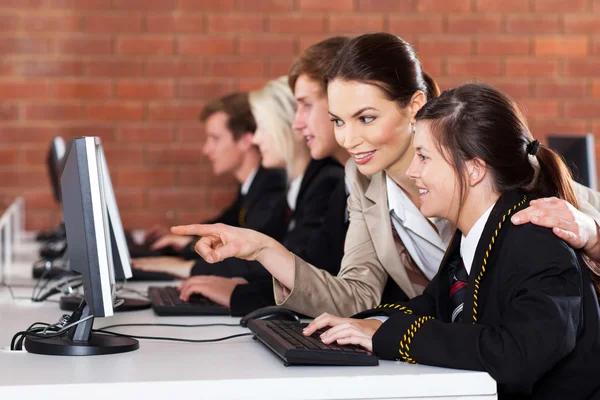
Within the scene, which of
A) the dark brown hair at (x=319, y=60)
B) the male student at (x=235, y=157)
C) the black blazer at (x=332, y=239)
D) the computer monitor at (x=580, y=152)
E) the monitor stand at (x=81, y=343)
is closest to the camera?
the monitor stand at (x=81, y=343)

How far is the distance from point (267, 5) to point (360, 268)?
100 inches

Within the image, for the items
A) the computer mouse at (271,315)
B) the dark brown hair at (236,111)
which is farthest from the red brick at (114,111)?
the computer mouse at (271,315)

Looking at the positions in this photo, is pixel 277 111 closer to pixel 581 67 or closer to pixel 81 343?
pixel 81 343

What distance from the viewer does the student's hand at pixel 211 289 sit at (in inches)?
80.4

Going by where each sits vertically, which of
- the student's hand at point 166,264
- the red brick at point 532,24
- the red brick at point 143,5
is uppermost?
the red brick at point 143,5

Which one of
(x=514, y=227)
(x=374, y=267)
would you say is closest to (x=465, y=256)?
(x=514, y=227)

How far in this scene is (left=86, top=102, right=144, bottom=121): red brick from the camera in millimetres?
4234

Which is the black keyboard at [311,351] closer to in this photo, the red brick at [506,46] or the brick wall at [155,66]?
the brick wall at [155,66]

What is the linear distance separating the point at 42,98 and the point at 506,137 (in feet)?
10.4

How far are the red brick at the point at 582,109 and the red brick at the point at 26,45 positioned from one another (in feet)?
8.53

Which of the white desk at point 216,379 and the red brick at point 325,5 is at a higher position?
Result: the red brick at point 325,5

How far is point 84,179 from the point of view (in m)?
1.41

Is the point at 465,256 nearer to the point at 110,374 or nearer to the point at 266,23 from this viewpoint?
the point at 110,374

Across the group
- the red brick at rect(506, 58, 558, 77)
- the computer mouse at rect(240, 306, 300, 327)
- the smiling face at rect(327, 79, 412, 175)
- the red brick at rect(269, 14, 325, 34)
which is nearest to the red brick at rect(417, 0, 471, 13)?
the red brick at rect(506, 58, 558, 77)
